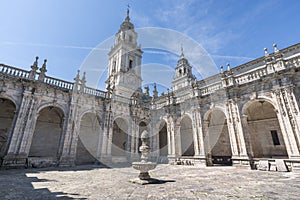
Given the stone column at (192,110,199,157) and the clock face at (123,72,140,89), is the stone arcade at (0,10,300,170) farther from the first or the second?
the clock face at (123,72,140,89)

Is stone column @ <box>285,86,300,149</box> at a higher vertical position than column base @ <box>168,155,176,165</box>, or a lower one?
higher

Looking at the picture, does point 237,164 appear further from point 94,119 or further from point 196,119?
point 94,119

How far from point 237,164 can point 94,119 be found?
1636 cm

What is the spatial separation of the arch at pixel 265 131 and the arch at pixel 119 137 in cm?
1507

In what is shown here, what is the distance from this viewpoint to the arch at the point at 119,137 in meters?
20.8

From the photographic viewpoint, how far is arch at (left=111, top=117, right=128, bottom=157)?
68.3 feet

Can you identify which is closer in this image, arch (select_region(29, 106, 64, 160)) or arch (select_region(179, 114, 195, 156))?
arch (select_region(29, 106, 64, 160))

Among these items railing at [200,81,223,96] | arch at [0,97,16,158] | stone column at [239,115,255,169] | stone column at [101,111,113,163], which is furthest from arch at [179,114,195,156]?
arch at [0,97,16,158]

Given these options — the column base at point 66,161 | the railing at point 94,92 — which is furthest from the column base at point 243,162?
the railing at point 94,92

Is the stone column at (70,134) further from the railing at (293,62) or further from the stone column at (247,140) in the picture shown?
the railing at (293,62)

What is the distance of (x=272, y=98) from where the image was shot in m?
12.4

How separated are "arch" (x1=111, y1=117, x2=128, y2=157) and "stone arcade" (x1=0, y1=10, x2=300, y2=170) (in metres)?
0.14

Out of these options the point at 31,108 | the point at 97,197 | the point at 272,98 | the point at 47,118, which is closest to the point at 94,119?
the point at 47,118

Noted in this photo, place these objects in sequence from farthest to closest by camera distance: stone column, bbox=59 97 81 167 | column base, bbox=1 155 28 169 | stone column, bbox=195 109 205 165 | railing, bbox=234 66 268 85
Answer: stone column, bbox=195 109 205 165 < stone column, bbox=59 97 81 167 < railing, bbox=234 66 268 85 < column base, bbox=1 155 28 169
